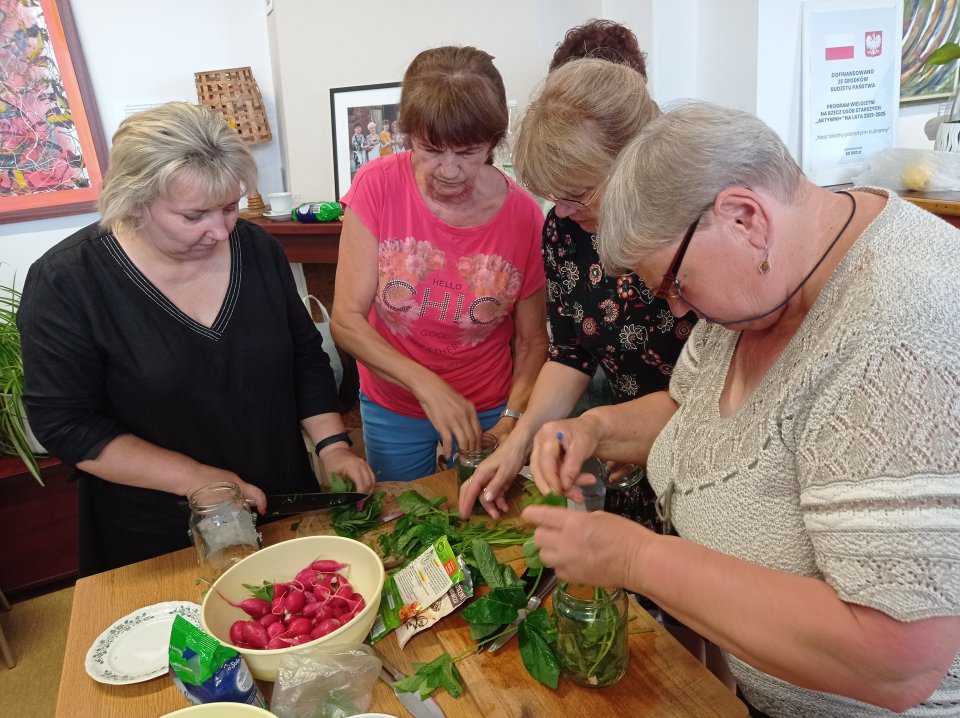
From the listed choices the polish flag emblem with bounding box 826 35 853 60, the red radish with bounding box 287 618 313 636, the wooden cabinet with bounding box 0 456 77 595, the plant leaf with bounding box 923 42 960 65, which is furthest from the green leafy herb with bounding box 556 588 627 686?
the wooden cabinet with bounding box 0 456 77 595

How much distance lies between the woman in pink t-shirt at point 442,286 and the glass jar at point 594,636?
66 centimetres

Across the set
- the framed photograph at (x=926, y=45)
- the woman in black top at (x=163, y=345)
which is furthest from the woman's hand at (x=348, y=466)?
the framed photograph at (x=926, y=45)

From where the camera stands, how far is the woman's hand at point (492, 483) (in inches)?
53.6

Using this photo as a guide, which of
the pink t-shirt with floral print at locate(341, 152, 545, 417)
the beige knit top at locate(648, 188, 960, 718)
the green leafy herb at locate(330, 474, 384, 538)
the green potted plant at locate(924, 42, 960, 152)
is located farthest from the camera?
the green potted plant at locate(924, 42, 960, 152)

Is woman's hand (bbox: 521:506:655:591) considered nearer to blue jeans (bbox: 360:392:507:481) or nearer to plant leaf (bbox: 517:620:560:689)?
plant leaf (bbox: 517:620:560:689)

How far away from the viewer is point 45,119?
2.98 metres

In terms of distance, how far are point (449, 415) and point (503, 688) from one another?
0.75 m

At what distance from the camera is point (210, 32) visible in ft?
10.5

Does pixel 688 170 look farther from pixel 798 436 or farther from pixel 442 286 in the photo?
pixel 442 286

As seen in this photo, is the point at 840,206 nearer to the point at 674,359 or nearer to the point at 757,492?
the point at 757,492

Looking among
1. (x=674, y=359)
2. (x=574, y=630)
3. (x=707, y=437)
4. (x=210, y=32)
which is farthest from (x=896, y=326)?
(x=210, y=32)

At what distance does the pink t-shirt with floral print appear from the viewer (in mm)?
1810

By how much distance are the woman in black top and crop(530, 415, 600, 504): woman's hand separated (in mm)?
484

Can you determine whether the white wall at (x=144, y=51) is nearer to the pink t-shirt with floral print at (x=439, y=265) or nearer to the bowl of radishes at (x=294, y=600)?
the pink t-shirt with floral print at (x=439, y=265)
